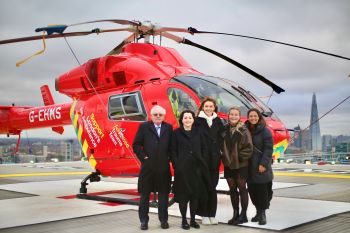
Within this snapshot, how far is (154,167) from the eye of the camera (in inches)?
209

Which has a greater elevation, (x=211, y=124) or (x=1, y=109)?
(x=1, y=109)

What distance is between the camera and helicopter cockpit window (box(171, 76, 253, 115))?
6918 mm

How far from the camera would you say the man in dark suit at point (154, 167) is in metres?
5.31

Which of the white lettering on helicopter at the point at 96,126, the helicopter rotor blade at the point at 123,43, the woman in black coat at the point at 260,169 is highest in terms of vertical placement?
the helicopter rotor blade at the point at 123,43

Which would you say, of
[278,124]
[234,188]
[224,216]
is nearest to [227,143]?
[234,188]

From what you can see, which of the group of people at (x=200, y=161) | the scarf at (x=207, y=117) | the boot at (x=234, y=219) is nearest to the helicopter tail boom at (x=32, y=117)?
the group of people at (x=200, y=161)

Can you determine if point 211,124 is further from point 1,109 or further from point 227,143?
point 1,109

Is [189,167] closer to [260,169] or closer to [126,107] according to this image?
[260,169]

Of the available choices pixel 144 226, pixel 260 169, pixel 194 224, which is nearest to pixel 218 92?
pixel 260 169

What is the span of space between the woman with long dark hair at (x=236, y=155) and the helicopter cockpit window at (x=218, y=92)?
128cm

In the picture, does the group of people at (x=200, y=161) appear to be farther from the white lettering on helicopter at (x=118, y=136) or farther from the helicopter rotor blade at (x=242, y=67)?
the white lettering on helicopter at (x=118, y=136)

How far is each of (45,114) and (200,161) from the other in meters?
6.42

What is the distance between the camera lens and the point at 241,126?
5512mm

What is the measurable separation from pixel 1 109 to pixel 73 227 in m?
7.88
